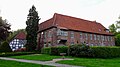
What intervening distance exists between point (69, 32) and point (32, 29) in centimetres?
909

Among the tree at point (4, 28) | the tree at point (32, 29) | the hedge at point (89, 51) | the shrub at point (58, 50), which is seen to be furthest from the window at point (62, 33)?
the tree at point (4, 28)

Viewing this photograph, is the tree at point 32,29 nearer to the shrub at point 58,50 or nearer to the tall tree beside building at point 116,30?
the shrub at point 58,50

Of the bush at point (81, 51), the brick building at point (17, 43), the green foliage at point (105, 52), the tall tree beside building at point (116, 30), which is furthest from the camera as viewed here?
the tall tree beside building at point (116, 30)

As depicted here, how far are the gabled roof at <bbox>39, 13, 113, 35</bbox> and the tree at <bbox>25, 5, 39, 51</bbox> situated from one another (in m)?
3.69

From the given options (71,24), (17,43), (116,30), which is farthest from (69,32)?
(116,30)

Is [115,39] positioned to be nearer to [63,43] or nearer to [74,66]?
[63,43]

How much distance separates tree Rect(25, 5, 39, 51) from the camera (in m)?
→ 43.6

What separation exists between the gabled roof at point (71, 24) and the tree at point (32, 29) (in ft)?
12.1

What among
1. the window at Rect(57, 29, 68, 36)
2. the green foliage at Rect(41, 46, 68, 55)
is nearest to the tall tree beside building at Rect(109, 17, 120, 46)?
the window at Rect(57, 29, 68, 36)

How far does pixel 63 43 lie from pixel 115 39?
23.8 meters

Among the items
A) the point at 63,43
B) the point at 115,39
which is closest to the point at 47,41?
the point at 63,43

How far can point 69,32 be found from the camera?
46.3 meters

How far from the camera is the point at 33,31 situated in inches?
1731

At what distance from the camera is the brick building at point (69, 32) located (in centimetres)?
4400
